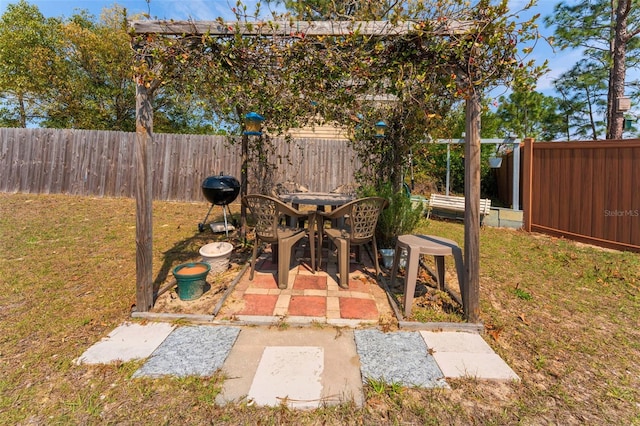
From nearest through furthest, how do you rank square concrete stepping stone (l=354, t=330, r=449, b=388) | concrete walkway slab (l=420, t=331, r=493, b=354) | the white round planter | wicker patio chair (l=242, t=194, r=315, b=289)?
square concrete stepping stone (l=354, t=330, r=449, b=388) < concrete walkway slab (l=420, t=331, r=493, b=354) < wicker patio chair (l=242, t=194, r=315, b=289) < the white round planter

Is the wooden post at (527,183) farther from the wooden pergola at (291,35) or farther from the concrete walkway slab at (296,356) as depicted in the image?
the concrete walkway slab at (296,356)

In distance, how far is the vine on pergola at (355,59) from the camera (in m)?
2.09

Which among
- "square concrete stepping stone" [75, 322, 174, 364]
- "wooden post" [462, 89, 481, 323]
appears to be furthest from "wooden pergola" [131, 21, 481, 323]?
"square concrete stepping stone" [75, 322, 174, 364]

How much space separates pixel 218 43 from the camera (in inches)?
94.7

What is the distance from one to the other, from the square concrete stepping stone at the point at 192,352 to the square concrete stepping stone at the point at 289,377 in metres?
0.31

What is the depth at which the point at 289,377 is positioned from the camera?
5.62 ft

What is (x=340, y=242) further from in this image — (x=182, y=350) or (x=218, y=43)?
(x=218, y=43)

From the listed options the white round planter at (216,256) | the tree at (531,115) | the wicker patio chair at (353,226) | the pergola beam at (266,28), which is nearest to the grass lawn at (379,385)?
the white round planter at (216,256)

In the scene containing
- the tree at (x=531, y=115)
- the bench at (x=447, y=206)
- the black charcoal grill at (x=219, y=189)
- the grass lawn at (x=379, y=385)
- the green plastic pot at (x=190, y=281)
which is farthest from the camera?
the tree at (x=531, y=115)

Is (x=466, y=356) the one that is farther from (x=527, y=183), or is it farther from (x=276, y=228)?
(x=527, y=183)

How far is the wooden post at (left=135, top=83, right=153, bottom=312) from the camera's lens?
2.36m

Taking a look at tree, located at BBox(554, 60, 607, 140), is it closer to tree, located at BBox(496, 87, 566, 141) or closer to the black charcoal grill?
tree, located at BBox(496, 87, 566, 141)

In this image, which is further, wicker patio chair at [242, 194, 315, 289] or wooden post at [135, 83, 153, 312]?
wicker patio chair at [242, 194, 315, 289]

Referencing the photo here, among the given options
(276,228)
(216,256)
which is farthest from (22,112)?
(276,228)
